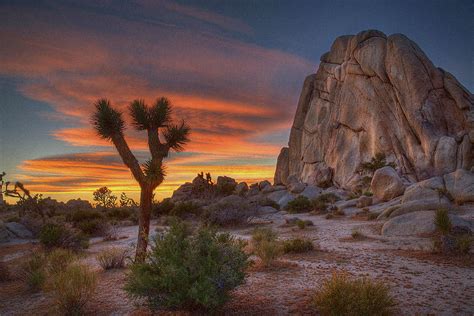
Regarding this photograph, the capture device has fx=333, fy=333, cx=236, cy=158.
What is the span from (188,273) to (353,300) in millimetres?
2621

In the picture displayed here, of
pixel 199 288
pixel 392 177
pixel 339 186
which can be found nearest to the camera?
pixel 199 288

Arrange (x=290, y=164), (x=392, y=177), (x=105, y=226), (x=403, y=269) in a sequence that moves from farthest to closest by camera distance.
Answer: (x=290, y=164) → (x=392, y=177) → (x=105, y=226) → (x=403, y=269)

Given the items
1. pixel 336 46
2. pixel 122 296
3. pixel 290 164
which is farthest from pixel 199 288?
pixel 290 164

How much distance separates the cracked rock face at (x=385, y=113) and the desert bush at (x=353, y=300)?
40.9 metres

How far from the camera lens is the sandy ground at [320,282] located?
616cm

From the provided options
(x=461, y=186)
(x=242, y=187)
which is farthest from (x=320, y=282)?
(x=242, y=187)

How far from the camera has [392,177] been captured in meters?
25.5

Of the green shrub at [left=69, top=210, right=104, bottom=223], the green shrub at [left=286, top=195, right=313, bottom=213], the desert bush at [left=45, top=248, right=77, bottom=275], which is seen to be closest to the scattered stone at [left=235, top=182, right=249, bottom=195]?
the green shrub at [left=286, top=195, right=313, bottom=213]

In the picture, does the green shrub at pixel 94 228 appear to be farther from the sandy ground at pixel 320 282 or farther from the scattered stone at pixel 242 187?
the scattered stone at pixel 242 187

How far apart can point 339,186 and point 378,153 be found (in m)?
10.3

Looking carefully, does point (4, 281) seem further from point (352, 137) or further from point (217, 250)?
point (352, 137)

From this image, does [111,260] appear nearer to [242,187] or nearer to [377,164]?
[377,164]

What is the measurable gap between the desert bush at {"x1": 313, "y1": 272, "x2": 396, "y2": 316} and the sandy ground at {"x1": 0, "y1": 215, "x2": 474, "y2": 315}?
2.06 feet

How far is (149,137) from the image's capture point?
10.6m
